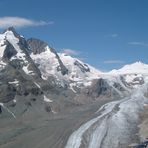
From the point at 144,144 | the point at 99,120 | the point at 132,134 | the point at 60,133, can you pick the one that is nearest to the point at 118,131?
the point at 132,134

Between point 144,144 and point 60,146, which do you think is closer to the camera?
point 144,144

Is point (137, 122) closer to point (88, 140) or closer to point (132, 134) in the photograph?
point (132, 134)

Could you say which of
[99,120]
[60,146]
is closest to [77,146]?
[60,146]

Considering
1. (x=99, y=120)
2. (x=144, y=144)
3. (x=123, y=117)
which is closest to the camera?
(x=144, y=144)

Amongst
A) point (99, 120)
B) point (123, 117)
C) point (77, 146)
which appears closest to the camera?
point (77, 146)

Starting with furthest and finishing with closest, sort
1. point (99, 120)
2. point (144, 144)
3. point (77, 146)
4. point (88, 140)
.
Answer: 1. point (99, 120)
2. point (88, 140)
3. point (77, 146)
4. point (144, 144)

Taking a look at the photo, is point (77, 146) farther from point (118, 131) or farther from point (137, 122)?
point (137, 122)

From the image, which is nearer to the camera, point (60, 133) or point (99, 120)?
point (60, 133)

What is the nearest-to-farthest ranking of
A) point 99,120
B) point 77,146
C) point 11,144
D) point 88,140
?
point 77,146, point 88,140, point 11,144, point 99,120
